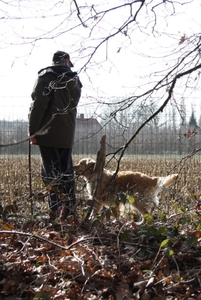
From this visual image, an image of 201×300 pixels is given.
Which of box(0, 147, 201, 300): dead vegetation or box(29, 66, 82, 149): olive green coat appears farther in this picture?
box(29, 66, 82, 149): olive green coat

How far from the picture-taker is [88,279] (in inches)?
111

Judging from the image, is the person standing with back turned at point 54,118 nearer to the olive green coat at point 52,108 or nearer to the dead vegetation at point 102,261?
the olive green coat at point 52,108

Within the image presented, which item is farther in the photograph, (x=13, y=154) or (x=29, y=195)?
(x=13, y=154)

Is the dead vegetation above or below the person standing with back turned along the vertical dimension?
below

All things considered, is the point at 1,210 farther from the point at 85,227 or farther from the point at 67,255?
the point at 67,255

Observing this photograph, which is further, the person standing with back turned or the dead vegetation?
the person standing with back turned

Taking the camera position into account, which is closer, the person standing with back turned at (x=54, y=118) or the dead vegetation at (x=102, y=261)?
the dead vegetation at (x=102, y=261)

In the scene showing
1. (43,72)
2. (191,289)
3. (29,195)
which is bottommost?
(191,289)

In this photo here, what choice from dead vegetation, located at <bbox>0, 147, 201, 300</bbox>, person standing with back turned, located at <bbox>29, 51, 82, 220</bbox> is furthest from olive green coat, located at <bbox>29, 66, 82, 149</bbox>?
dead vegetation, located at <bbox>0, 147, 201, 300</bbox>

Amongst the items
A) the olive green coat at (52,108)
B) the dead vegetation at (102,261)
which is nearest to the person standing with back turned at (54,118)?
the olive green coat at (52,108)

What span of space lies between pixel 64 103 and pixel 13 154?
3663 millimetres

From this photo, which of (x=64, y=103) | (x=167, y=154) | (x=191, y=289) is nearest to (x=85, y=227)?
(x=191, y=289)

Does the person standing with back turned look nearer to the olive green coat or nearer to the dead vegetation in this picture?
the olive green coat

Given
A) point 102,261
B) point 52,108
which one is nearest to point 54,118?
point 52,108
